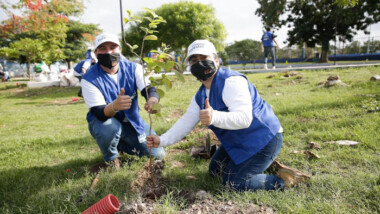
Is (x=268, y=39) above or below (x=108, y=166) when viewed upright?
above

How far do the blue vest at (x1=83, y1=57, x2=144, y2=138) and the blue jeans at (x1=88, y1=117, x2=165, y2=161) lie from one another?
0.44 feet

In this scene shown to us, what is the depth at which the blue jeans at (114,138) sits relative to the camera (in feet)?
9.89

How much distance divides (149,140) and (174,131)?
0.34m

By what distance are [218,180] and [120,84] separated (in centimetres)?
171

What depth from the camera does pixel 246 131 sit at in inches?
90.0

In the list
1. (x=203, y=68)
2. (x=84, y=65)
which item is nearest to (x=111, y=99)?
(x=203, y=68)

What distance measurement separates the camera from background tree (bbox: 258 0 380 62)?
2083 centimetres

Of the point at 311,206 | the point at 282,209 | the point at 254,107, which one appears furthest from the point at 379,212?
the point at 254,107

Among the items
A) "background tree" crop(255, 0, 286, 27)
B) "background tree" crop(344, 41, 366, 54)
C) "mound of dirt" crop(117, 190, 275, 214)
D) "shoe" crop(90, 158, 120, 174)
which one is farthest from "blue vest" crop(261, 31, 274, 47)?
"background tree" crop(344, 41, 366, 54)

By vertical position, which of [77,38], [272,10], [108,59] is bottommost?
[108,59]

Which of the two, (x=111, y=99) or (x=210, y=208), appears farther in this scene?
(x=111, y=99)

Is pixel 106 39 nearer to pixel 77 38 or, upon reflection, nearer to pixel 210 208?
pixel 210 208

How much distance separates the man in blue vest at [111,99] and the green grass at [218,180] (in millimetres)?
285

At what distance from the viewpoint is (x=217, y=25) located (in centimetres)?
1444
